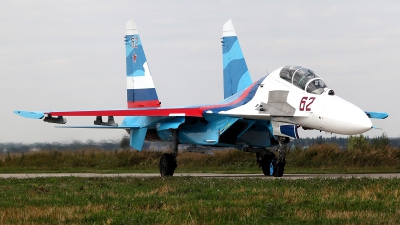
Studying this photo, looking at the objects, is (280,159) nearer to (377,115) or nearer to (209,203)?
(377,115)

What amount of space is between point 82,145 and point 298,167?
27.5 feet

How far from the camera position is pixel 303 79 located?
18406 mm

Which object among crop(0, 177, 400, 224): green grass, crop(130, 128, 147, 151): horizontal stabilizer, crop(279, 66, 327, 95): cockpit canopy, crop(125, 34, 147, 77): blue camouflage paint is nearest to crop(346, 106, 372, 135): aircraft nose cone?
crop(279, 66, 327, 95): cockpit canopy

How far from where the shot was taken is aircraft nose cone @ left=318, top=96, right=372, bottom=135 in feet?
54.3

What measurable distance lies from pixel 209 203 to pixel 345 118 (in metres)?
6.40

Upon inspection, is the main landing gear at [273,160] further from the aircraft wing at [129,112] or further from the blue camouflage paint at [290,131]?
the aircraft wing at [129,112]

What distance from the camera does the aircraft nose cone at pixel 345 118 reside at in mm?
16562

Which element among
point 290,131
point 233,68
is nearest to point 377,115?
point 290,131

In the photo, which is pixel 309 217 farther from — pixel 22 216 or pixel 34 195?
pixel 34 195

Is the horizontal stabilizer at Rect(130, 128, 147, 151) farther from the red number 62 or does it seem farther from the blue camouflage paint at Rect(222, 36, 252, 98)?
the red number 62

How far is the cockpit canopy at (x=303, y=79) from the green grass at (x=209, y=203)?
134 inches

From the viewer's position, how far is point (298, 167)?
28062mm

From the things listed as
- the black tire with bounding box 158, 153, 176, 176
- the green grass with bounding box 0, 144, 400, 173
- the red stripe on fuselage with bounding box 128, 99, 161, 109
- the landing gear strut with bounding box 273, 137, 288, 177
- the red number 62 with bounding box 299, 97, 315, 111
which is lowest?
the green grass with bounding box 0, 144, 400, 173

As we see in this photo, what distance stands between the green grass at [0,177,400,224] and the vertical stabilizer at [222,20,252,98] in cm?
965
